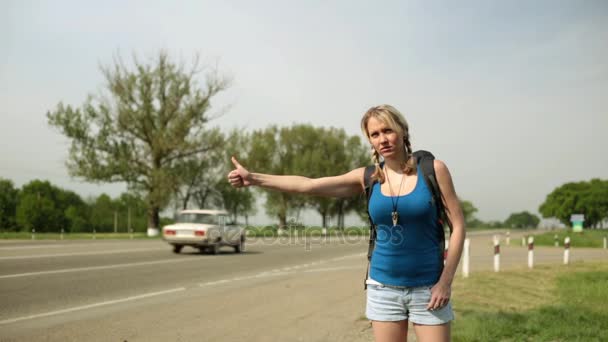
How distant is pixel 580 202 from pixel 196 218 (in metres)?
129

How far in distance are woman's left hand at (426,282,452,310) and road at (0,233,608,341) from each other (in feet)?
13.7

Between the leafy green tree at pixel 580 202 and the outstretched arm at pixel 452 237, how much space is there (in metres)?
142

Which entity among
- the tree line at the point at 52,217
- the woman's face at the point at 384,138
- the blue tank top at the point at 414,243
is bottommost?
the tree line at the point at 52,217

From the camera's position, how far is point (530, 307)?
9.34 meters

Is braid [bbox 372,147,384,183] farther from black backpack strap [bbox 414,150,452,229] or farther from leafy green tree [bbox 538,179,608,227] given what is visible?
leafy green tree [bbox 538,179,608,227]

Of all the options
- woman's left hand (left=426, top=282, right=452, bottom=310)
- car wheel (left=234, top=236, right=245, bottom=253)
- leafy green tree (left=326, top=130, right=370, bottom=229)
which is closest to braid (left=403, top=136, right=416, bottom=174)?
woman's left hand (left=426, top=282, right=452, bottom=310)

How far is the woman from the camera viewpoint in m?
2.91

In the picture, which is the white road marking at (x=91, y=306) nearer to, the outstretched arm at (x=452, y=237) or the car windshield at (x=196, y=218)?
the outstretched arm at (x=452, y=237)

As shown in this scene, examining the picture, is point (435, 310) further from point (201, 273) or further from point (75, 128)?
point (75, 128)

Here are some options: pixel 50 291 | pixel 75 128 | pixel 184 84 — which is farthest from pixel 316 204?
pixel 50 291

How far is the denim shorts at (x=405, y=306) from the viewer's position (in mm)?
2908

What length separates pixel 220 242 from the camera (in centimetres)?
2375

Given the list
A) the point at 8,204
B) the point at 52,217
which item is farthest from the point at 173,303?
the point at 8,204

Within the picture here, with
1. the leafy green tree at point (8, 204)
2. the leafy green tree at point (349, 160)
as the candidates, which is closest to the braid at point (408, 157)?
the leafy green tree at point (349, 160)
